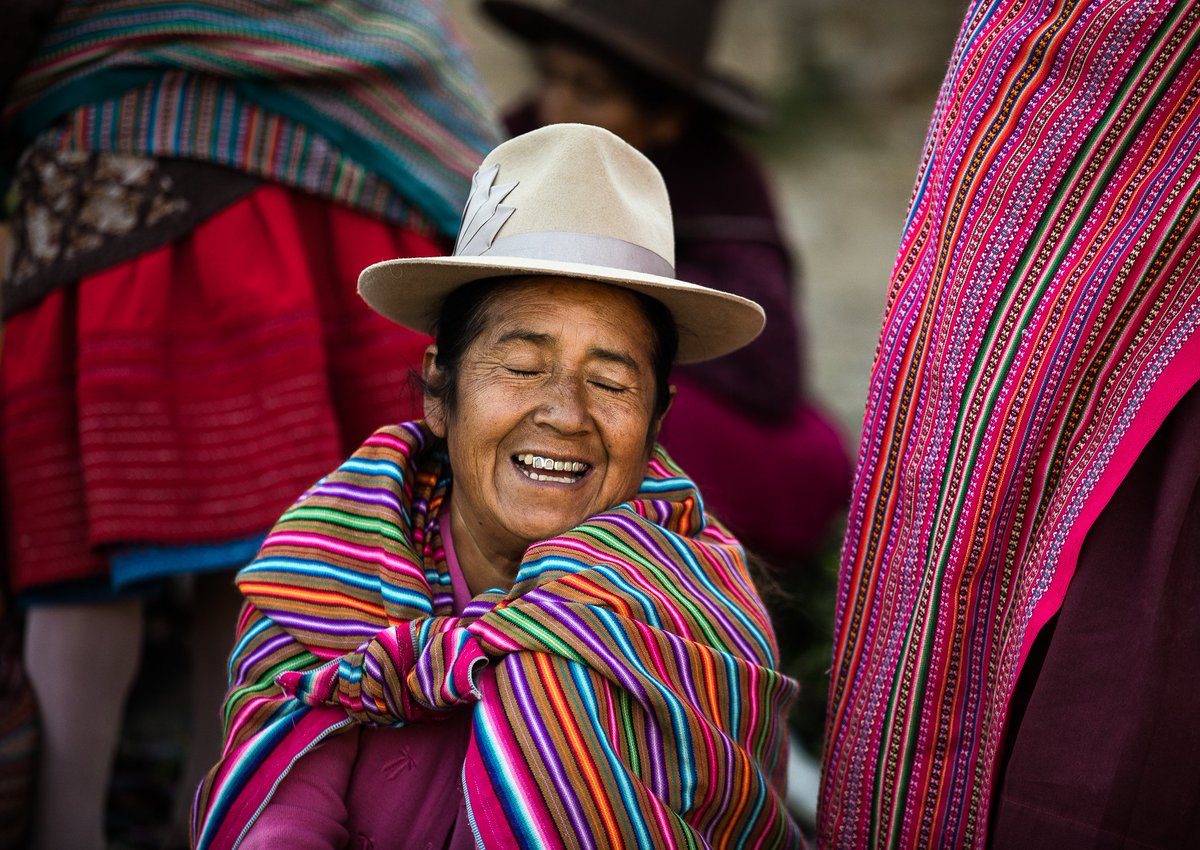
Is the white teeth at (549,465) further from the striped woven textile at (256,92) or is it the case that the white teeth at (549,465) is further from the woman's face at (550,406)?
the striped woven textile at (256,92)

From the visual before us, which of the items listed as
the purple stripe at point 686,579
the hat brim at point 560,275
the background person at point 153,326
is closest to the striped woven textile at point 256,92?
the background person at point 153,326

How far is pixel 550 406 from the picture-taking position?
88.2 inches

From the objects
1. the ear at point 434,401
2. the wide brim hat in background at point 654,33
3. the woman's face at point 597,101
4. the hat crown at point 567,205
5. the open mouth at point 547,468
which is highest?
the wide brim hat in background at point 654,33

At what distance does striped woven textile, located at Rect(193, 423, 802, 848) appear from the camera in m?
2.03

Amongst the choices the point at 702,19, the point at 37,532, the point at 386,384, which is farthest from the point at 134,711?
the point at 702,19

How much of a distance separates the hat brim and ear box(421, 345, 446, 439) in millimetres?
115

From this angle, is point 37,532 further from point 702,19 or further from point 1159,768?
point 702,19

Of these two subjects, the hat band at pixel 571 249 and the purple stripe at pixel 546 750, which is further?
the hat band at pixel 571 249

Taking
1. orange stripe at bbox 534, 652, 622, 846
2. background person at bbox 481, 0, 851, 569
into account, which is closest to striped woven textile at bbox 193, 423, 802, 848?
orange stripe at bbox 534, 652, 622, 846

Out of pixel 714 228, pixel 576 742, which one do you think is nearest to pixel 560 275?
pixel 576 742

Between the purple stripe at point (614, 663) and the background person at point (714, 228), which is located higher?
the background person at point (714, 228)

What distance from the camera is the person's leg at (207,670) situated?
11.2 ft

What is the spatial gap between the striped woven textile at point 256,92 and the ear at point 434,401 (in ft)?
3.46

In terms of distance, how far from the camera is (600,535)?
2.21 m
